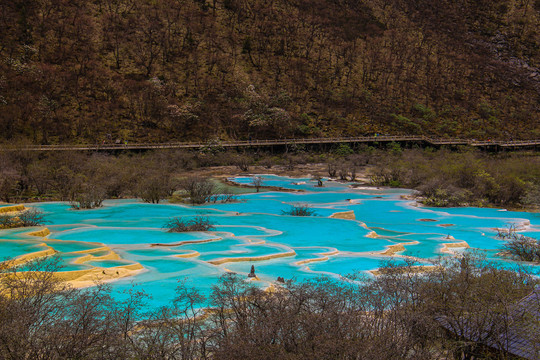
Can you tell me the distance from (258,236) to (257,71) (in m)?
48.5

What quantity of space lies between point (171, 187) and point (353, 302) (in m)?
19.9

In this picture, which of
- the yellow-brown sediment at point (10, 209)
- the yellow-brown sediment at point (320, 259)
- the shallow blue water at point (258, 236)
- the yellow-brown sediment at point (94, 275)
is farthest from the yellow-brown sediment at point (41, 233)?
the yellow-brown sediment at point (320, 259)

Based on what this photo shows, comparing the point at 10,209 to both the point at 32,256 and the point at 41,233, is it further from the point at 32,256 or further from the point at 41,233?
the point at 32,256

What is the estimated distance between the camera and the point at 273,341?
18.8 feet

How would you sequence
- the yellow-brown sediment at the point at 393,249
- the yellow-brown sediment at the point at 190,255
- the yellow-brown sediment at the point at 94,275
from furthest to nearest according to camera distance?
1. the yellow-brown sediment at the point at 393,249
2. the yellow-brown sediment at the point at 190,255
3. the yellow-brown sediment at the point at 94,275

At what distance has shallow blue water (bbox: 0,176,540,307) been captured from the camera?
11.8m

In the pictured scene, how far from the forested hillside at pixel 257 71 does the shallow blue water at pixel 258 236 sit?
26.3m

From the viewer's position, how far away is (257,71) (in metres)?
61.6

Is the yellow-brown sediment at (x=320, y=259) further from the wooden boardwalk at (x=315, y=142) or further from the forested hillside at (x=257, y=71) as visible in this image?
the forested hillside at (x=257, y=71)

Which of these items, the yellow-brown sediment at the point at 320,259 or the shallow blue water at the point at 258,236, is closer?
the shallow blue water at the point at 258,236

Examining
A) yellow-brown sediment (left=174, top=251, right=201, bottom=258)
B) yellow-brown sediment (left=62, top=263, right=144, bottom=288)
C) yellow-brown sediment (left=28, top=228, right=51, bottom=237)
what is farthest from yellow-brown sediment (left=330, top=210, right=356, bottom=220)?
yellow-brown sediment (left=28, top=228, right=51, bottom=237)

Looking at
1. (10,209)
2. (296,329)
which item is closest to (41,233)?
(10,209)

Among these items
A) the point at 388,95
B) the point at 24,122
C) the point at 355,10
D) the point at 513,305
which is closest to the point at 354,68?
the point at 388,95

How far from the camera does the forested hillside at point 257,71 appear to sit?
156 feet
